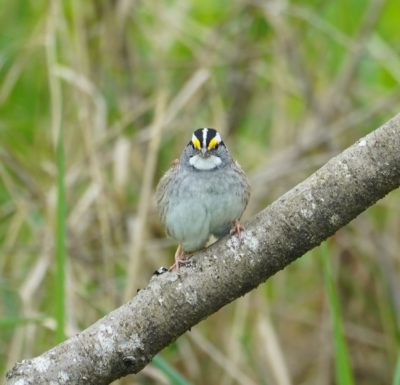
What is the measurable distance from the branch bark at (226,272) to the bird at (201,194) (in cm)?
65

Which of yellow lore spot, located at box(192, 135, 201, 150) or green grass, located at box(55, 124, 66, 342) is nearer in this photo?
green grass, located at box(55, 124, 66, 342)

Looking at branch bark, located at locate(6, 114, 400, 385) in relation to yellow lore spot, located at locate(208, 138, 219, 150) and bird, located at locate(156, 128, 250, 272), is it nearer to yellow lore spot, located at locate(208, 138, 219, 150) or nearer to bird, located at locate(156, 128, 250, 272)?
bird, located at locate(156, 128, 250, 272)

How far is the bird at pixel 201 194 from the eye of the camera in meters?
3.09

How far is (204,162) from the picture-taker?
3357 millimetres

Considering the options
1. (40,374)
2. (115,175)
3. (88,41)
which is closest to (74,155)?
(115,175)

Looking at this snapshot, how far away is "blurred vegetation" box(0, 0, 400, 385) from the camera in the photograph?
14.7 ft

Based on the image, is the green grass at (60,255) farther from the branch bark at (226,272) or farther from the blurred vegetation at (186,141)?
the blurred vegetation at (186,141)

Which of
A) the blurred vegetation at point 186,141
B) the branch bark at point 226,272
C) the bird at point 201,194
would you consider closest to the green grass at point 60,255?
the bird at point 201,194

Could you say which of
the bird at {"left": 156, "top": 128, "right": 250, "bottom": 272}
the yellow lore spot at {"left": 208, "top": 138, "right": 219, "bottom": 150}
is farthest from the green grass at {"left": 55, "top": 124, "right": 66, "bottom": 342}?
the yellow lore spot at {"left": 208, "top": 138, "right": 219, "bottom": 150}

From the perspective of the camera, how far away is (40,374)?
222 centimetres

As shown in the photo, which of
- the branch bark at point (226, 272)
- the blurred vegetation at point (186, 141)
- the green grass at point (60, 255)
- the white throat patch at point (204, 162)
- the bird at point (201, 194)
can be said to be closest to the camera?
the branch bark at point (226, 272)

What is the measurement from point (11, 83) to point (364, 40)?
6.01 ft

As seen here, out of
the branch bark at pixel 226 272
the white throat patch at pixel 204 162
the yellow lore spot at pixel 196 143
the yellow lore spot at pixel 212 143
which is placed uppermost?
the yellow lore spot at pixel 196 143

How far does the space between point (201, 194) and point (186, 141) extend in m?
1.73
